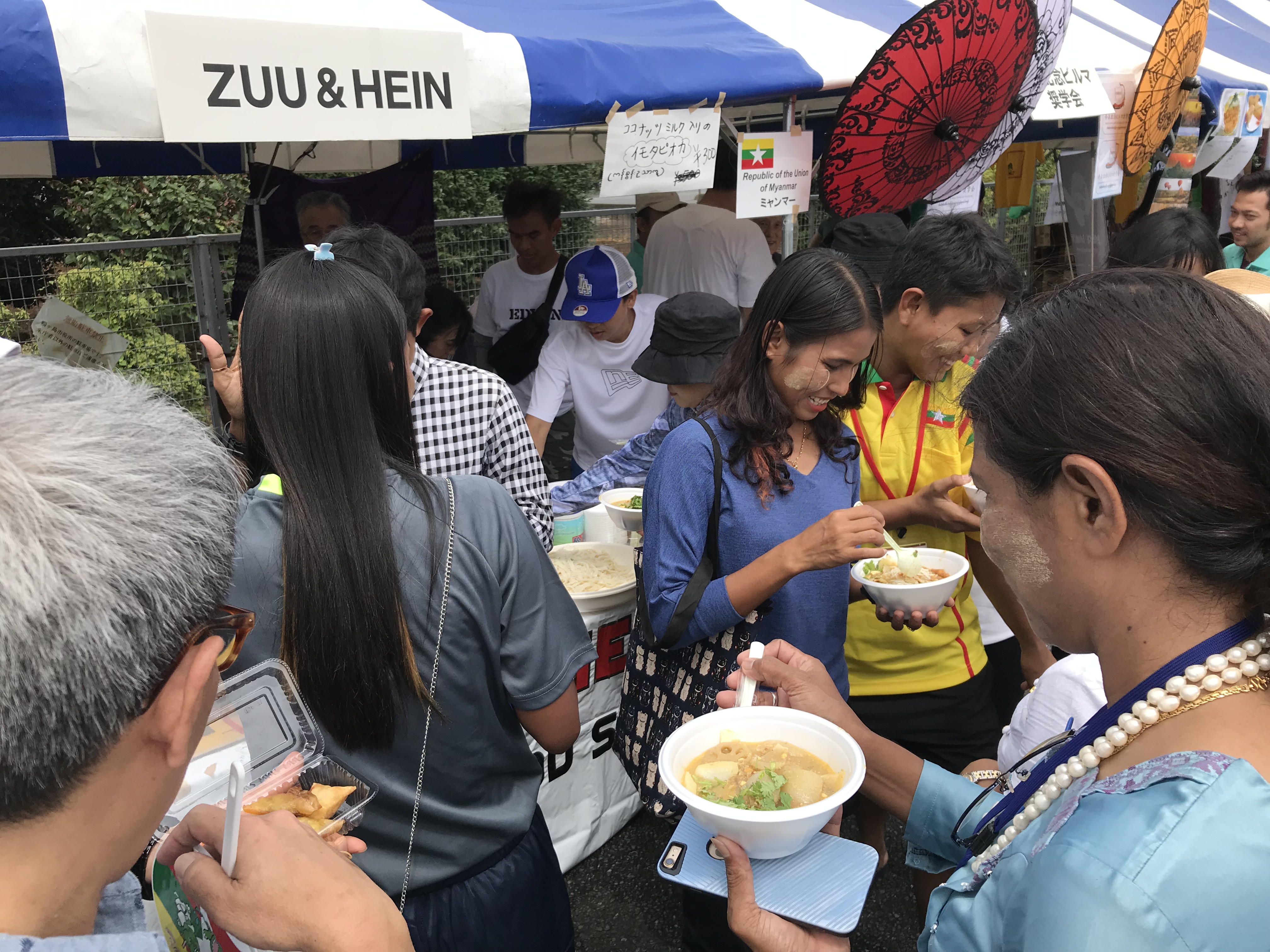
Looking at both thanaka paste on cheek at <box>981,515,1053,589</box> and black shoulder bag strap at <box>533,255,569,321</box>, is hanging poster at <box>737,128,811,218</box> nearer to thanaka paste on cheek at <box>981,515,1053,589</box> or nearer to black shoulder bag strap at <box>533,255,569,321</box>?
black shoulder bag strap at <box>533,255,569,321</box>

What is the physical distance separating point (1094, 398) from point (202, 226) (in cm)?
1106

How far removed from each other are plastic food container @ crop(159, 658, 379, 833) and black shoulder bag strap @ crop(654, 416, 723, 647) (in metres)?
0.81

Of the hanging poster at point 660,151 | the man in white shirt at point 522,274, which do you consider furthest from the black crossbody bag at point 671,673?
the man in white shirt at point 522,274

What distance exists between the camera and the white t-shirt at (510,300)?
5.46 meters

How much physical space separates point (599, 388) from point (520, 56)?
4.94ft

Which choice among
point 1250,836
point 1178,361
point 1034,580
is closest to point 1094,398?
point 1178,361

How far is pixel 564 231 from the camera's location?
9.05 m

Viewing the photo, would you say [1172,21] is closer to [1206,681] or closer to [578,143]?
[578,143]

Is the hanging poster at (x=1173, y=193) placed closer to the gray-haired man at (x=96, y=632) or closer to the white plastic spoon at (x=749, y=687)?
the white plastic spoon at (x=749, y=687)

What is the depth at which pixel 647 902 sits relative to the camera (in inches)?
118

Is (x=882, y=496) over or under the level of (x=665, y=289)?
under

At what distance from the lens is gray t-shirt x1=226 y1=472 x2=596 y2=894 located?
4.84 ft

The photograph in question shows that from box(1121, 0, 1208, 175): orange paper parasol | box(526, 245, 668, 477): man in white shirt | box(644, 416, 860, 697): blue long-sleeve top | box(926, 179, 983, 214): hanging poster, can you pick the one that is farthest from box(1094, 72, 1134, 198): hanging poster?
box(644, 416, 860, 697): blue long-sleeve top

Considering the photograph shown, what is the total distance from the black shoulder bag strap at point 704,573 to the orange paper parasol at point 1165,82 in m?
5.01
